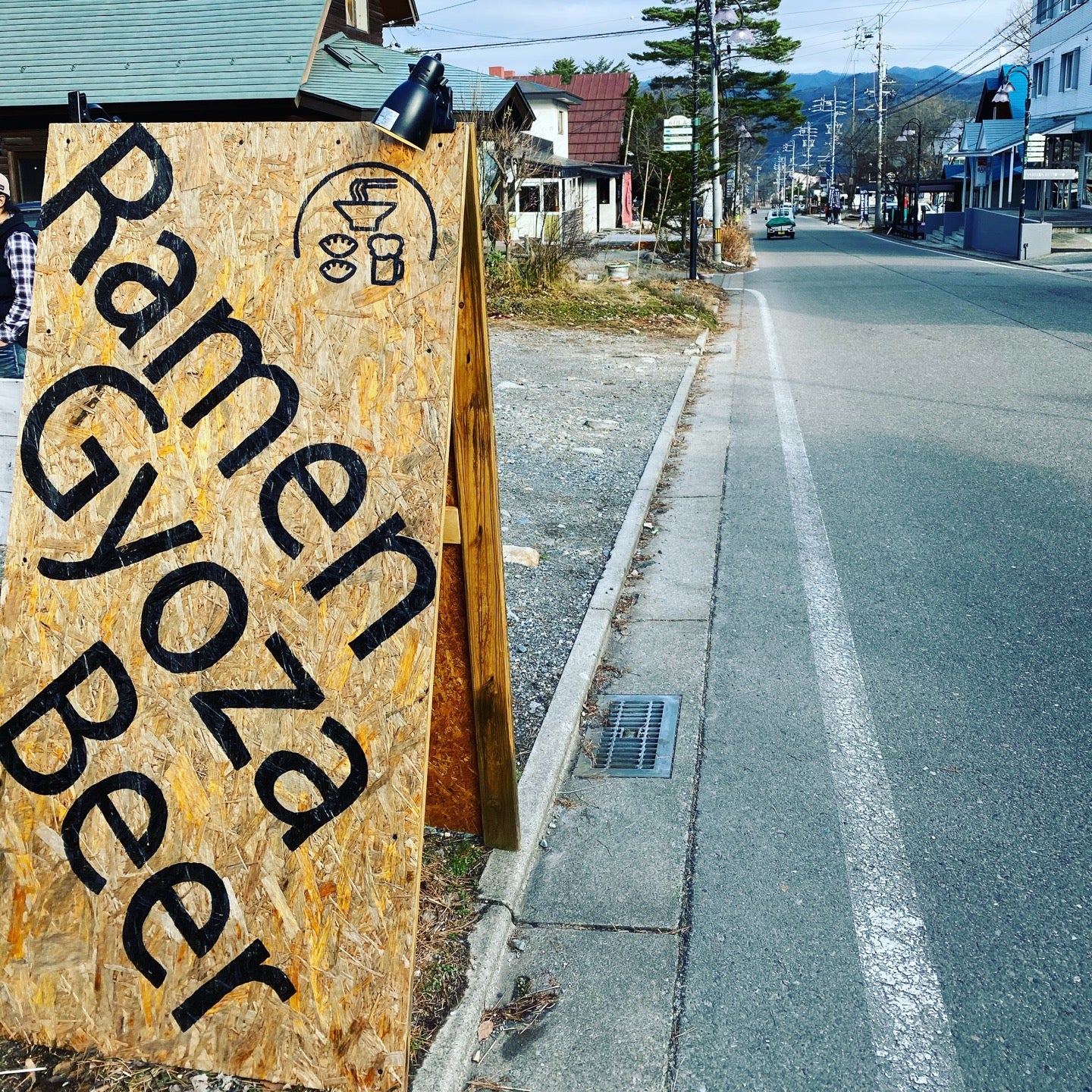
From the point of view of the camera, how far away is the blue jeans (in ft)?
20.6

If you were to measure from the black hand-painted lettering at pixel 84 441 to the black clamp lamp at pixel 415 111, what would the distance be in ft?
2.82

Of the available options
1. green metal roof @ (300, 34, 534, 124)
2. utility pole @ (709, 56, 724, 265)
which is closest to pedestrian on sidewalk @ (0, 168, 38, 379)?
green metal roof @ (300, 34, 534, 124)

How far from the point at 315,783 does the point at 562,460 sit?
6.69m

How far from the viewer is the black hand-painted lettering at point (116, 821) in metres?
2.47

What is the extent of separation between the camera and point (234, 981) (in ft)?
7.89

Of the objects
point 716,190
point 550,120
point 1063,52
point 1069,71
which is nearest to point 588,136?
point 550,120

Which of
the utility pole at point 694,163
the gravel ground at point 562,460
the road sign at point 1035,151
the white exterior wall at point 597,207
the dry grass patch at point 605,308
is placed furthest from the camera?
the white exterior wall at point 597,207

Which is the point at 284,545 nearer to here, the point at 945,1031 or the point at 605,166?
the point at 945,1031

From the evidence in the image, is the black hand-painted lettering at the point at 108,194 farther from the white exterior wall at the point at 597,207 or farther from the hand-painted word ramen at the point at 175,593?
the white exterior wall at the point at 597,207

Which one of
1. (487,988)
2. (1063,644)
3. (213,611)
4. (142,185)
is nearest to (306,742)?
(213,611)

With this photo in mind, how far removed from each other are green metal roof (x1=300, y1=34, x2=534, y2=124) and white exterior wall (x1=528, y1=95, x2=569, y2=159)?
26.0 m

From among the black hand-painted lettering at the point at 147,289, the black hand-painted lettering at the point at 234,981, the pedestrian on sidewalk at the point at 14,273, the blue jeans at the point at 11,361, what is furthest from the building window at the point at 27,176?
the black hand-painted lettering at the point at 234,981

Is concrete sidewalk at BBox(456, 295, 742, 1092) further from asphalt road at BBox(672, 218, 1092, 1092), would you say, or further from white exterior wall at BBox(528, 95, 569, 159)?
white exterior wall at BBox(528, 95, 569, 159)

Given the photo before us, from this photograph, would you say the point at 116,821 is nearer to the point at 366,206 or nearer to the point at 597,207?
the point at 366,206
